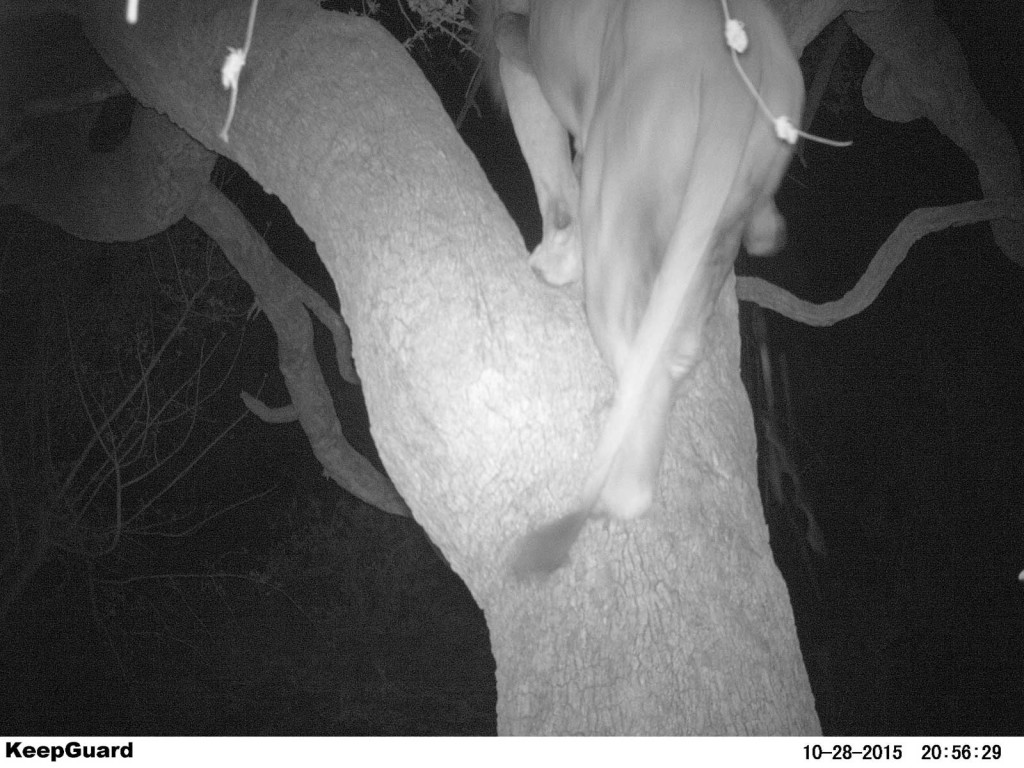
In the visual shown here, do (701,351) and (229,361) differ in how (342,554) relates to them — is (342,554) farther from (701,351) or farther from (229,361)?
(701,351)

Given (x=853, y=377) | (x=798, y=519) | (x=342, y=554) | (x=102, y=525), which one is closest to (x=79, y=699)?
(x=102, y=525)

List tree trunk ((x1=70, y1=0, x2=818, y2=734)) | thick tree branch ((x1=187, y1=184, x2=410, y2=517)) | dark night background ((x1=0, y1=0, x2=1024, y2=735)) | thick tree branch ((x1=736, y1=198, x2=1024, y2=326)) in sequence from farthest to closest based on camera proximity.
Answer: dark night background ((x1=0, y1=0, x2=1024, y2=735)) → thick tree branch ((x1=187, y1=184, x2=410, y2=517)) → thick tree branch ((x1=736, y1=198, x2=1024, y2=326)) → tree trunk ((x1=70, y1=0, x2=818, y2=734))

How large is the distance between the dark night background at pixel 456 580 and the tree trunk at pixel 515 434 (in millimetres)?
2322

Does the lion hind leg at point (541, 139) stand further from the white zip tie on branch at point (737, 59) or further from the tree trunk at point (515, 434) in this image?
the white zip tie on branch at point (737, 59)

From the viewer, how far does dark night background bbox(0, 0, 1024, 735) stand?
13.4 feet

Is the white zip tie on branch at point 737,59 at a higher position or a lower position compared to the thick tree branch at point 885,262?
higher

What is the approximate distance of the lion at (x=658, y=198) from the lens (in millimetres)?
1180

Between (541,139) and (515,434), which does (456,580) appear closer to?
(541,139)

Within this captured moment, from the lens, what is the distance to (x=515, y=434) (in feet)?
4.00

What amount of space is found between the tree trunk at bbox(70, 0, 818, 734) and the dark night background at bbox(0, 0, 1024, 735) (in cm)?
232

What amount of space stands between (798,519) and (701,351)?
5033 mm

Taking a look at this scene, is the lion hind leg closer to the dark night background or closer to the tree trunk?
the tree trunk

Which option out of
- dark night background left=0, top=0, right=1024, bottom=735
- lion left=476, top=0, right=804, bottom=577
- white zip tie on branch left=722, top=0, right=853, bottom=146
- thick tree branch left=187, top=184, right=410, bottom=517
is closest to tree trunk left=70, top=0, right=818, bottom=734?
lion left=476, top=0, right=804, bottom=577
